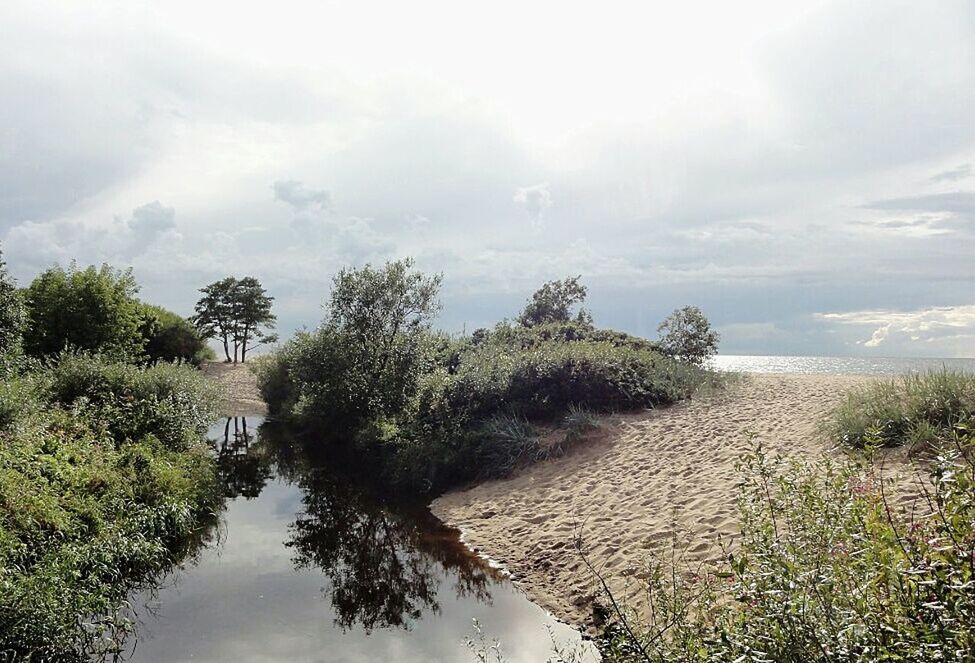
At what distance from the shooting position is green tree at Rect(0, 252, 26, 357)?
47.2ft

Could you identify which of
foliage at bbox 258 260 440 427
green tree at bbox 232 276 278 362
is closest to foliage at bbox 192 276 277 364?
green tree at bbox 232 276 278 362

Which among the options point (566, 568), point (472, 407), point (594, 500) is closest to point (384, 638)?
point (566, 568)

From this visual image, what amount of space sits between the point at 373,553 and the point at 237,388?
81.0 ft

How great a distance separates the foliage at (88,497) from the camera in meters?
5.93

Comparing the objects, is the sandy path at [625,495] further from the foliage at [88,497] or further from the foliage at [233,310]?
the foliage at [233,310]

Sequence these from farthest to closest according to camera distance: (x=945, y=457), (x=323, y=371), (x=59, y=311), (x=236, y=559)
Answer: (x=59, y=311) → (x=323, y=371) → (x=236, y=559) → (x=945, y=457)

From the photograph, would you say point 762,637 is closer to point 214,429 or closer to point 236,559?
point 236,559

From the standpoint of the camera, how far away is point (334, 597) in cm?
779

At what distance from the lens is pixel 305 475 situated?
15.1 meters

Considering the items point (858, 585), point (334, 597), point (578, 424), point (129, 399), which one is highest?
point (129, 399)

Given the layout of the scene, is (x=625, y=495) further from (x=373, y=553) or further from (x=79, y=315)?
(x=79, y=315)

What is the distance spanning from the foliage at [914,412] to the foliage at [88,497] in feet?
29.9

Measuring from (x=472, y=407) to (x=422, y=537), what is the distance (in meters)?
4.76

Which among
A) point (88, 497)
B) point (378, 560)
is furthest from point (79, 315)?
point (378, 560)
